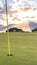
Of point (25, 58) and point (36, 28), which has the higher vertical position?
point (36, 28)

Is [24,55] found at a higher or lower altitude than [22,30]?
lower

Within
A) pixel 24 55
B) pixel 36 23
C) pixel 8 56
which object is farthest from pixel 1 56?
pixel 36 23

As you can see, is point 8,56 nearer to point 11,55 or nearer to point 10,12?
point 11,55

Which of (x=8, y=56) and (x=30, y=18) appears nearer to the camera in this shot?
(x=8, y=56)

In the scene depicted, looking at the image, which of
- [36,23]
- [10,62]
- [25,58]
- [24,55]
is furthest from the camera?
[36,23]

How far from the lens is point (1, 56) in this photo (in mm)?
3262

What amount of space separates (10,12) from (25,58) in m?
3.16

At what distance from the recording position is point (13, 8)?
6.08m

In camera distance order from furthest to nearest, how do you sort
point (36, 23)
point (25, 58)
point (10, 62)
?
point (36, 23) → point (25, 58) → point (10, 62)

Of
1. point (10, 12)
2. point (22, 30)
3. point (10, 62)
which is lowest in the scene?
point (10, 62)

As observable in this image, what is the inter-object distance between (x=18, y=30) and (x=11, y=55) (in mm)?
2733

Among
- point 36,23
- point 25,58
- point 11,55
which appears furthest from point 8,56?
point 36,23

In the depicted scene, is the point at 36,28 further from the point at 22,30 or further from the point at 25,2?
the point at 25,2

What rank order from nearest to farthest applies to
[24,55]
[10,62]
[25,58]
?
[10,62], [25,58], [24,55]
